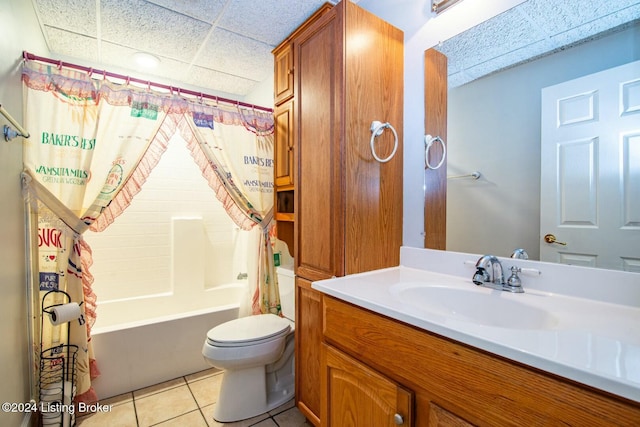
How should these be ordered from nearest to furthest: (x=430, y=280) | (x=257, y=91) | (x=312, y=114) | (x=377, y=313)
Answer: (x=377, y=313) → (x=430, y=280) → (x=312, y=114) → (x=257, y=91)

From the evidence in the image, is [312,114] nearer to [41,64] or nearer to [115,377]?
[41,64]

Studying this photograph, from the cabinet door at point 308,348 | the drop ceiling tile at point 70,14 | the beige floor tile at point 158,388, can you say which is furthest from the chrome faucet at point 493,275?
the drop ceiling tile at point 70,14

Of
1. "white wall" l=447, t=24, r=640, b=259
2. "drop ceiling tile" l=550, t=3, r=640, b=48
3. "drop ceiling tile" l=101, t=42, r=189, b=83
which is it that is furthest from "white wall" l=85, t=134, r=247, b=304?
"drop ceiling tile" l=550, t=3, r=640, b=48

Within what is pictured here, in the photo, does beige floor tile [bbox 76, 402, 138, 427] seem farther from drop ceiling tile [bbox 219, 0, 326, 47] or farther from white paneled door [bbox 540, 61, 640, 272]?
drop ceiling tile [bbox 219, 0, 326, 47]

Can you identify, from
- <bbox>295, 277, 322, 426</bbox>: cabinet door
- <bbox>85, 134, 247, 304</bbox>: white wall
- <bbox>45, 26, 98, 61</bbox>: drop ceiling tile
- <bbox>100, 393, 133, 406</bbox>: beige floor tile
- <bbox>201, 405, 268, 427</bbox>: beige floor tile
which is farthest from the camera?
<bbox>85, 134, 247, 304</bbox>: white wall

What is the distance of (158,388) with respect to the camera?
1.86 m

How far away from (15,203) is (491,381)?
6.65ft

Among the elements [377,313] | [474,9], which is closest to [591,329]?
[377,313]

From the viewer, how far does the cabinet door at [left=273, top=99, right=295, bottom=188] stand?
179 cm

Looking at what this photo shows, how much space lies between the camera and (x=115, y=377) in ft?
5.83

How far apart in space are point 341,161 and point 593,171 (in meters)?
0.87

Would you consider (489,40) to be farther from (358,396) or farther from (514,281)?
(358,396)

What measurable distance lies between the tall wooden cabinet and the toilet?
188 millimetres

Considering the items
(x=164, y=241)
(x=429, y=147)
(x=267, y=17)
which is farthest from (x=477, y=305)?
(x=164, y=241)
